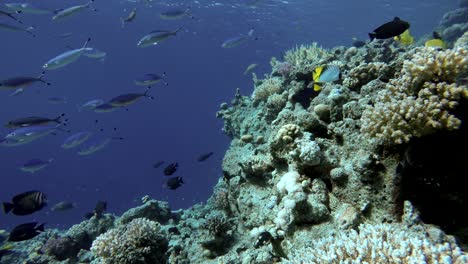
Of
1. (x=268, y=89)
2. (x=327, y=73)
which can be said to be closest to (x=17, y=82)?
(x=268, y=89)

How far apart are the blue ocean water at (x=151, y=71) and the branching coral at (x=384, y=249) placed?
3540 cm

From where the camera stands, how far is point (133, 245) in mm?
5230

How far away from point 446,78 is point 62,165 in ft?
294

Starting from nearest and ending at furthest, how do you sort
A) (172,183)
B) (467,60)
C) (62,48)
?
1. (467,60)
2. (172,183)
3. (62,48)

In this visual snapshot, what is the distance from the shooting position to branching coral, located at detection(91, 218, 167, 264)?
5148mm

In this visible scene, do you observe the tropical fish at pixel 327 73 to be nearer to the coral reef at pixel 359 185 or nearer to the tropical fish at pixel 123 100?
the coral reef at pixel 359 185

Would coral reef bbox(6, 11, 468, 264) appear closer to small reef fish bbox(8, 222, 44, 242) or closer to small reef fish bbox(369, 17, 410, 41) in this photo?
small reef fish bbox(369, 17, 410, 41)

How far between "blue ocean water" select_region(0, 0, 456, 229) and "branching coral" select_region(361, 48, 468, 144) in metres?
35.1

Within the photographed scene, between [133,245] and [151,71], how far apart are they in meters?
81.6

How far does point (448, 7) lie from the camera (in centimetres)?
4784

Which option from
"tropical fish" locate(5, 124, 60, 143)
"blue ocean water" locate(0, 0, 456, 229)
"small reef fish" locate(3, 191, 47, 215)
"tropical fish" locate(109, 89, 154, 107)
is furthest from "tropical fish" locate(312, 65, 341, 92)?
"blue ocean water" locate(0, 0, 456, 229)

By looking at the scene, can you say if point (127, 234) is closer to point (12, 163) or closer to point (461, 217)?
point (461, 217)

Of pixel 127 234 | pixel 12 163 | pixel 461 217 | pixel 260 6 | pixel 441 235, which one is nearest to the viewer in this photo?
pixel 441 235

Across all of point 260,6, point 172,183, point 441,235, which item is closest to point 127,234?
point 172,183
